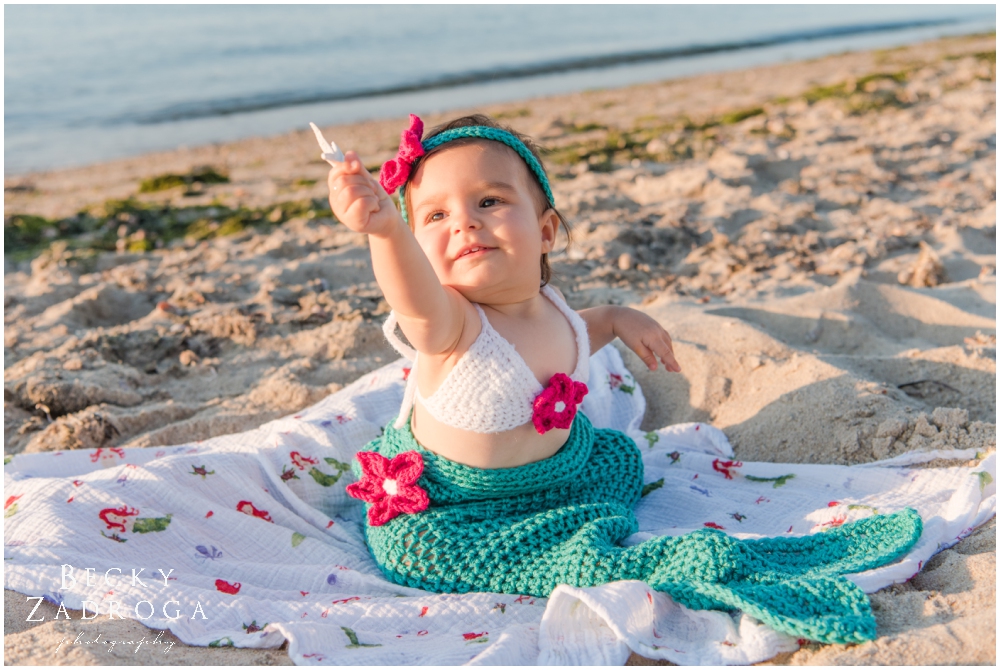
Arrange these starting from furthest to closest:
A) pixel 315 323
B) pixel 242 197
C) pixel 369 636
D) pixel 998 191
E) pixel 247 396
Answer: pixel 242 197 < pixel 998 191 < pixel 315 323 < pixel 247 396 < pixel 369 636

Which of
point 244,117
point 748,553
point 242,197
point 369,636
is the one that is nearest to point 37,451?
point 369,636

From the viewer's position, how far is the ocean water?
11.4 m

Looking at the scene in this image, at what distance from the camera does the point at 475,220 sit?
7.10 feet

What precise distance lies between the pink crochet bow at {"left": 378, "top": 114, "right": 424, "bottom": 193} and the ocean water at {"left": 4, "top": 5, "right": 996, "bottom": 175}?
8814 mm

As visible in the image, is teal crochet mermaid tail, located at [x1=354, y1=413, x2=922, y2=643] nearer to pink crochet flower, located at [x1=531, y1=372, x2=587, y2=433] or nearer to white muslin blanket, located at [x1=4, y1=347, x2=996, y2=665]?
white muslin blanket, located at [x1=4, y1=347, x2=996, y2=665]

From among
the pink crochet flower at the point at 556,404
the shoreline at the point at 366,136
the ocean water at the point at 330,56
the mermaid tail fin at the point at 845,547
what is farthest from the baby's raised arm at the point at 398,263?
the ocean water at the point at 330,56

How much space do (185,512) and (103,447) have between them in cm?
102

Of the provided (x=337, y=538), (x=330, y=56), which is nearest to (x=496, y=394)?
(x=337, y=538)

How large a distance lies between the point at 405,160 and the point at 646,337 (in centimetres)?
99

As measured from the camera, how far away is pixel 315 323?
13.8ft

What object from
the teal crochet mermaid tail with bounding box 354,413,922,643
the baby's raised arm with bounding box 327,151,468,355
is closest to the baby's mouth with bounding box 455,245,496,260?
the baby's raised arm with bounding box 327,151,468,355

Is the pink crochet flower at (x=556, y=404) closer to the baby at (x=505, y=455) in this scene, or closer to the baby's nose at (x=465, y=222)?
the baby at (x=505, y=455)

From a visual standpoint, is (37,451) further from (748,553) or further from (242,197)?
(242,197)

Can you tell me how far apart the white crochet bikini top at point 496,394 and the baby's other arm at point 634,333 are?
0.41 meters
